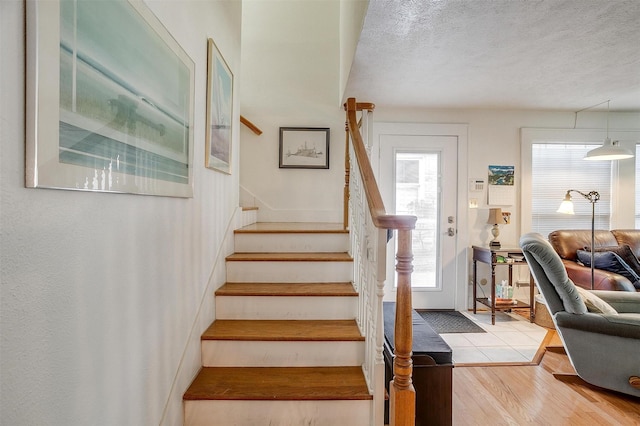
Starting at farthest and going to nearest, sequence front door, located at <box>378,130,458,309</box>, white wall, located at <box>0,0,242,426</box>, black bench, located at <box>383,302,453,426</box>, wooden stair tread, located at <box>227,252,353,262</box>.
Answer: front door, located at <box>378,130,458,309</box> → wooden stair tread, located at <box>227,252,353,262</box> → black bench, located at <box>383,302,453,426</box> → white wall, located at <box>0,0,242,426</box>

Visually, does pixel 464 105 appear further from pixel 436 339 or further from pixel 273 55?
pixel 436 339

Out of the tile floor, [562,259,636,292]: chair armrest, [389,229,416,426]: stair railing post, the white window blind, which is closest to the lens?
[389,229,416,426]: stair railing post

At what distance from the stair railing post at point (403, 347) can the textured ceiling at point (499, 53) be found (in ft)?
4.87

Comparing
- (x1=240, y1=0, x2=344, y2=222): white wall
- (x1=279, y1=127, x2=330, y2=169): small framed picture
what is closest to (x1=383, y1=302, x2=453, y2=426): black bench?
(x1=240, y1=0, x2=344, y2=222): white wall

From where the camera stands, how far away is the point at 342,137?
154 inches

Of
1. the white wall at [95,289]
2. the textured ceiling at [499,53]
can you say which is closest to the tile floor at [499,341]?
the white wall at [95,289]

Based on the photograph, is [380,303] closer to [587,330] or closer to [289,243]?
[289,243]

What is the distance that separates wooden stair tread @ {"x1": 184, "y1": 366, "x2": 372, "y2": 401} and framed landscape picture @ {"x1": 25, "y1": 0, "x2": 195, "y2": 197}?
97 cm

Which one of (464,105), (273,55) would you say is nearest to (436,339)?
(464,105)

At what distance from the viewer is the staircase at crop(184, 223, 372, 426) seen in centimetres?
156

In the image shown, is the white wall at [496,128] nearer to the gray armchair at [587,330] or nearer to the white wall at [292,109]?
the white wall at [292,109]

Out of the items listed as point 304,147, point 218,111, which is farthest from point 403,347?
point 304,147

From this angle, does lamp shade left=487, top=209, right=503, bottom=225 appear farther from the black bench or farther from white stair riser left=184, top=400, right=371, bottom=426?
white stair riser left=184, top=400, right=371, bottom=426

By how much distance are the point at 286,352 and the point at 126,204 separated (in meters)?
1.18
